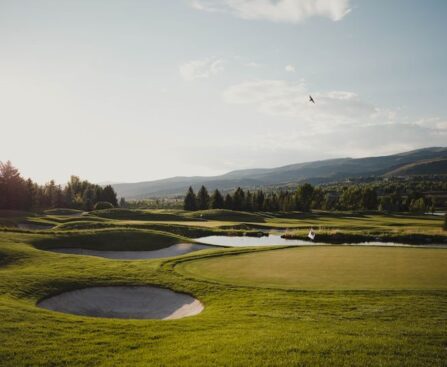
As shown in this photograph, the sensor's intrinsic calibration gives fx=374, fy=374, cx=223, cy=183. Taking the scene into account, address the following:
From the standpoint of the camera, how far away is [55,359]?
36.1 feet

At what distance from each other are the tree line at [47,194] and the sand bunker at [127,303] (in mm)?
81628

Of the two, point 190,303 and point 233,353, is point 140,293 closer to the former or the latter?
point 190,303

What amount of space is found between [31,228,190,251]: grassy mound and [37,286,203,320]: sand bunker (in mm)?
18052

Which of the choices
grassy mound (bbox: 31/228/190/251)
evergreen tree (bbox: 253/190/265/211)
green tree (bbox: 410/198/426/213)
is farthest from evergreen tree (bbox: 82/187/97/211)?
green tree (bbox: 410/198/426/213)

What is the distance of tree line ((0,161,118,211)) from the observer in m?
90.8

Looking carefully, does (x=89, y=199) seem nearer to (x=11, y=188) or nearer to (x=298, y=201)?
(x=11, y=188)

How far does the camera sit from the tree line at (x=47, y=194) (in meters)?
90.8

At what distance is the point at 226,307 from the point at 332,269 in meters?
10.4

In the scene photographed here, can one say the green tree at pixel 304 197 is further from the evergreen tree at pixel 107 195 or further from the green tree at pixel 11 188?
the green tree at pixel 11 188

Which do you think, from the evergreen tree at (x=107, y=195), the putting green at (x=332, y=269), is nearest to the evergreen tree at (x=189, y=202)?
the evergreen tree at (x=107, y=195)

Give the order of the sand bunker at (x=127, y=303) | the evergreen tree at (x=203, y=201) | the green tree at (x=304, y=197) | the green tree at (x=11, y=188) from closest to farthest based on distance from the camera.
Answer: the sand bunker at (x=127, y=303) → the green tree at (x=11, y=188) → the evergreen tree at (x=203, y=201) → the green tree at (x=304, y=197)

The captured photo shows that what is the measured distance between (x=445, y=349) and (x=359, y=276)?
11193 mm

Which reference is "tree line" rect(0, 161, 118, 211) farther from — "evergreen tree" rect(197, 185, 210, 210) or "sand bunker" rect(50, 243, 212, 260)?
"sand bunker" rect(50, 243, 212, 260)

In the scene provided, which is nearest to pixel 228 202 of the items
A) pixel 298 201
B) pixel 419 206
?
pixel 298 201
